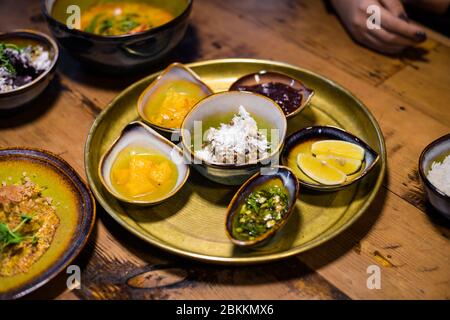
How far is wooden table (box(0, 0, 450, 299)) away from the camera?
5.16 ft

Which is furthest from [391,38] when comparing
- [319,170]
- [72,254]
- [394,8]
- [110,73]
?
[72,254]

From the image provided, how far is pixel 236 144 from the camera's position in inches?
68.6

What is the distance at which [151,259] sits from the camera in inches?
65.1

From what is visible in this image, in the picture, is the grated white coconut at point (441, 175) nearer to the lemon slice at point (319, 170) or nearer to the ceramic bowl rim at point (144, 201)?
the lemon slice at point (319, 170)

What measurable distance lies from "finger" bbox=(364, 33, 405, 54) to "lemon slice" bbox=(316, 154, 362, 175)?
1043 mm

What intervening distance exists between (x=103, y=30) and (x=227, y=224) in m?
1.45

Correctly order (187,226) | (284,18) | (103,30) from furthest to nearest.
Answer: (284,18) → (103,30) → (187,226)

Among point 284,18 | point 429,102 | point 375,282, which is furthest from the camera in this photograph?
point 284,18

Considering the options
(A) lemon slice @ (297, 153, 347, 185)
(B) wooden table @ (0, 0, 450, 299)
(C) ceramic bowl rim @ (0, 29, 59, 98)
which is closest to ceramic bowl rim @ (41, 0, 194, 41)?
(C) ceramic bowl rim @ (0, 29, 59, 98)

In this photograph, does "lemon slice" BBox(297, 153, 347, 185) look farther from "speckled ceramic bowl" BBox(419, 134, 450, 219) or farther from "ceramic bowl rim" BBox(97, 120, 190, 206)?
"ceramic bowl rim" BBox(97, 120, 190, 206)

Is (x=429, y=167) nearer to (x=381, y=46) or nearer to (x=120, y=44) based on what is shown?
(x=381, y=46)

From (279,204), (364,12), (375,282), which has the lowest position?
(375,282)

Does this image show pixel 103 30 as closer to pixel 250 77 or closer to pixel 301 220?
pixel 250 77

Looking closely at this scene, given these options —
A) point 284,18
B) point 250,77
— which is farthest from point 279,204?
point 284,18
